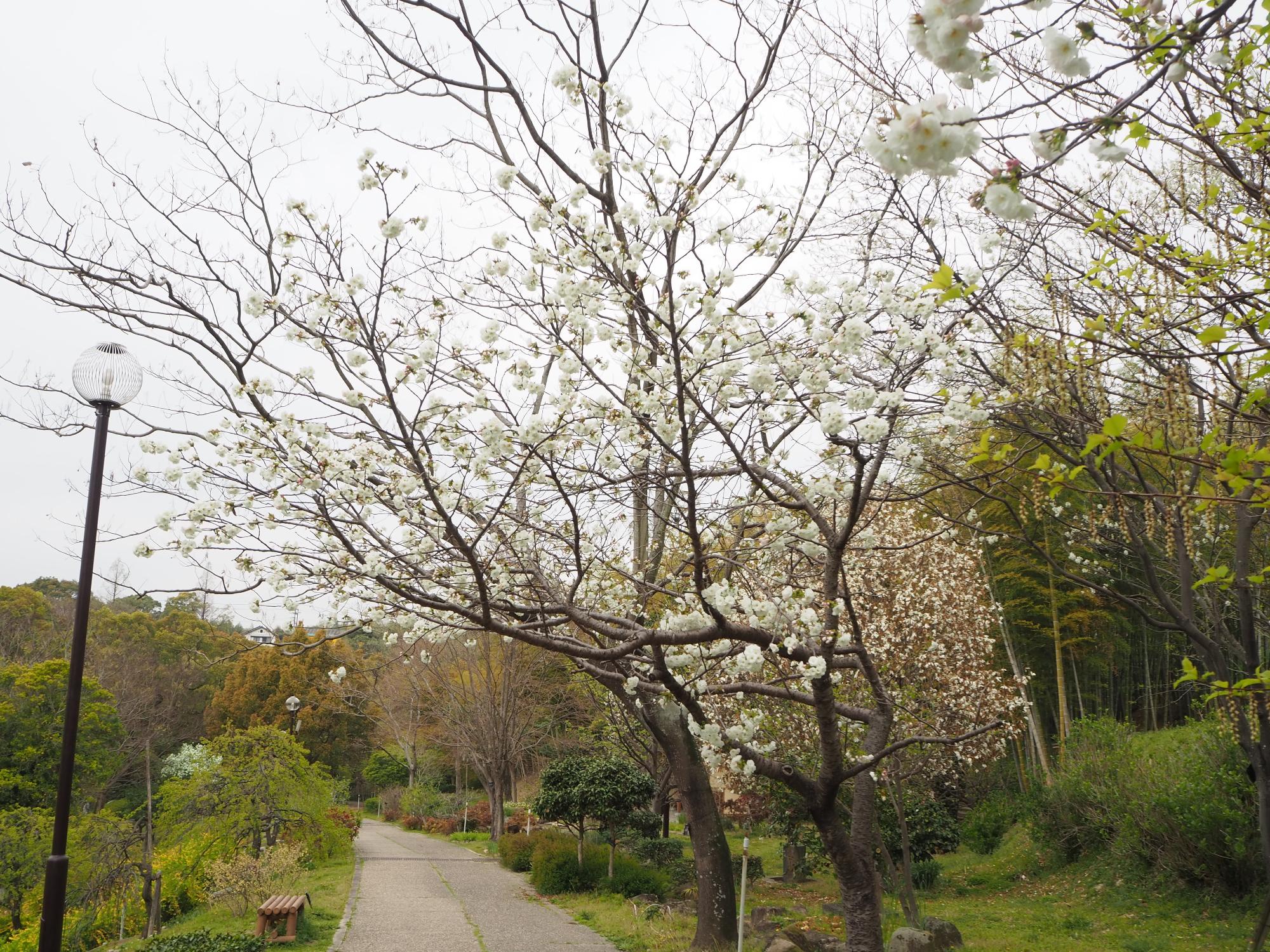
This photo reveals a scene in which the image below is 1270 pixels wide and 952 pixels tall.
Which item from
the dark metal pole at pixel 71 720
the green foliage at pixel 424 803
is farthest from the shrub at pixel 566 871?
the green foliage at pixel 424 803

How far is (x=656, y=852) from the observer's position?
11977 mm

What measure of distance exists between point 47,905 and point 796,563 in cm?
449

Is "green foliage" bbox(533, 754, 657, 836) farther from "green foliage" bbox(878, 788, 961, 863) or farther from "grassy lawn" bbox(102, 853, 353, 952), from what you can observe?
"green foliage" bbox(878, 788, 961, 863)

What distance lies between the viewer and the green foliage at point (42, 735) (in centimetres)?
1766

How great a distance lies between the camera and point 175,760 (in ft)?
70.8

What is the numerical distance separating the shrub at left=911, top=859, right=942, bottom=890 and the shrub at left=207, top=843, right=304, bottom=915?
25.4 ft

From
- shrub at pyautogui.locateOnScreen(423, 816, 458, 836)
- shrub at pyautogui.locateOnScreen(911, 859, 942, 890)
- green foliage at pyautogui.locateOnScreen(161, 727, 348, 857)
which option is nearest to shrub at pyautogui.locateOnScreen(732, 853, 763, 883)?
shrub at pyautogui.locateOnScreen(911, 859, 942, 890)

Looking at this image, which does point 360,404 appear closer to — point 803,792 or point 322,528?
point 322,528

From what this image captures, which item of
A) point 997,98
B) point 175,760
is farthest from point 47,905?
point 175,760

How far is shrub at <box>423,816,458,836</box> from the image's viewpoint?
21172mm

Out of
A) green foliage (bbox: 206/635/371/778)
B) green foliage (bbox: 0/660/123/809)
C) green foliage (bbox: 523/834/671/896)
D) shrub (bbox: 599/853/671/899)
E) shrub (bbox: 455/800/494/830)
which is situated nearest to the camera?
shrub (bbox: 599/853/671/899)

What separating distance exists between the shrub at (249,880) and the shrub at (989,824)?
10.1 m

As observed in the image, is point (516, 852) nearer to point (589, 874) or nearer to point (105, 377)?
point (589, 874)

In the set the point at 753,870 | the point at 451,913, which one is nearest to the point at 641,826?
the point at 753,870
